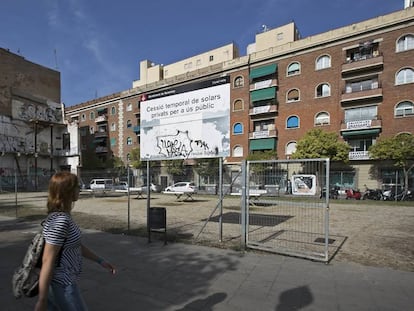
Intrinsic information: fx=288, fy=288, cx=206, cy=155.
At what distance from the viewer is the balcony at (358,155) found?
1152 inches

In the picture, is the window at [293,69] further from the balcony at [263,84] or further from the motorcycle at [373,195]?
the motorcycle at [373,195]

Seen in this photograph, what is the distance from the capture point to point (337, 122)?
32.0 meters

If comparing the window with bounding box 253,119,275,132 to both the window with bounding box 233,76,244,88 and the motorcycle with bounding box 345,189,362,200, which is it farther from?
the motorcycle with bounding box 345,189,362,200

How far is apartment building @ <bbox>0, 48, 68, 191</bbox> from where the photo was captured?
130ft

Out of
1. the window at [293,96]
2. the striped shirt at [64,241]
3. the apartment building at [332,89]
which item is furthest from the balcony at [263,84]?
the striped shirt at [64,241]

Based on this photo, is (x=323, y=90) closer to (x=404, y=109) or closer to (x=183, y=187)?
(x=404, y=109)

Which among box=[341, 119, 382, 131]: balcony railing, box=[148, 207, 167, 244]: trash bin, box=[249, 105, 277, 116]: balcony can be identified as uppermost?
box=[249, 105, 277, 116]: balcony

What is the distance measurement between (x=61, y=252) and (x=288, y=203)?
5.16 metres

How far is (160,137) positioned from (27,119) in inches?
1664

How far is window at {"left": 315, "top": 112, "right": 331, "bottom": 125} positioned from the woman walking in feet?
112

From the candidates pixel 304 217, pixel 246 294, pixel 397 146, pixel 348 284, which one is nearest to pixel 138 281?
pixel 246 294

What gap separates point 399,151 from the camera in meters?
25.2

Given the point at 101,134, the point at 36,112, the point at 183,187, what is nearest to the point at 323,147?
the point at 183,187

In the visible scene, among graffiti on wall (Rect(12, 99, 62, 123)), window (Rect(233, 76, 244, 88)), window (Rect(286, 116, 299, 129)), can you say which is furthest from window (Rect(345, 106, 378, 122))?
graffiti on wall (Rect(12, 99, 62, 123))
